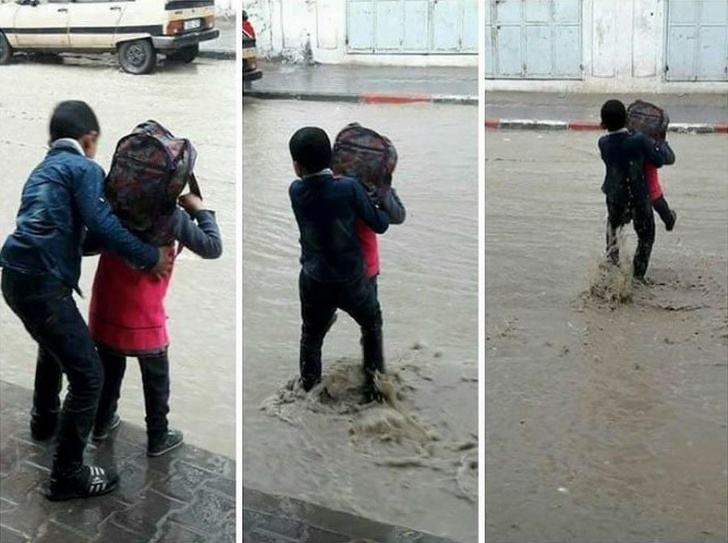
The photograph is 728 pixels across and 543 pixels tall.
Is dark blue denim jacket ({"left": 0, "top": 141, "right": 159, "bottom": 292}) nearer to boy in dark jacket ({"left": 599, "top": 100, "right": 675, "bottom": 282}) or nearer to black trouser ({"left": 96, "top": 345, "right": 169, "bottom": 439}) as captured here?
black trouser ({"left": 96, "top": 345, "right": 169, "bottom": 439})

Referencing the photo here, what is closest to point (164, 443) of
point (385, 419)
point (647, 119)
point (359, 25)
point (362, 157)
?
point (385, 419)

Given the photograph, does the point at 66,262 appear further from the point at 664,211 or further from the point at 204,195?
the point at 664,211

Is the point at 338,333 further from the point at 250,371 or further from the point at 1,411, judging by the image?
the point at 1,411

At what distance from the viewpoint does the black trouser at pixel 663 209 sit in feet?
13.1

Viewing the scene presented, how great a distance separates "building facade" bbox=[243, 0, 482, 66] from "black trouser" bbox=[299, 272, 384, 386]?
872 millimetres

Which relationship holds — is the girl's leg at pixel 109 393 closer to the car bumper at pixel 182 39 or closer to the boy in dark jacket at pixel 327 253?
the boy in dark jacket at pixel 327 253

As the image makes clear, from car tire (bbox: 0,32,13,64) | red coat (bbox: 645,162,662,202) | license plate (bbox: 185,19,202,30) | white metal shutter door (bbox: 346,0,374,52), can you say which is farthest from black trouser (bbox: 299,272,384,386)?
car tire (bbox: 0,32,13,64)

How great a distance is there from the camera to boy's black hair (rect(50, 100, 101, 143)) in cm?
377

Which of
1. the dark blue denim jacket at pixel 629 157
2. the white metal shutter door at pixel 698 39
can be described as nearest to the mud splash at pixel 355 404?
the dark blue denim jacket at pixel 629 157

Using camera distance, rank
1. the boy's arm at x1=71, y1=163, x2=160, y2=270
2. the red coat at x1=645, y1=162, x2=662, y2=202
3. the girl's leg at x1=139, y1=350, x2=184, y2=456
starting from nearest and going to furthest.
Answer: the boy's arm at x1=71, y1=163, x2=160, y2=270, the girl's leg at x1=139, y1=350, x2=184, y2=456, the red coat at x1=645, y1=162, x2=662, y2=202

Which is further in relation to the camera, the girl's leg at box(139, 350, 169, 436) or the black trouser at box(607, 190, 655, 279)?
the black trouser at box(607, 190, 655, 279)

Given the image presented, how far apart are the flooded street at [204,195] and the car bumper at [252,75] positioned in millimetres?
82

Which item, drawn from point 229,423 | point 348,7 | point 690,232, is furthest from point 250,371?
point 690,232

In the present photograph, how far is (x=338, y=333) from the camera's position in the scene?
160 inches
